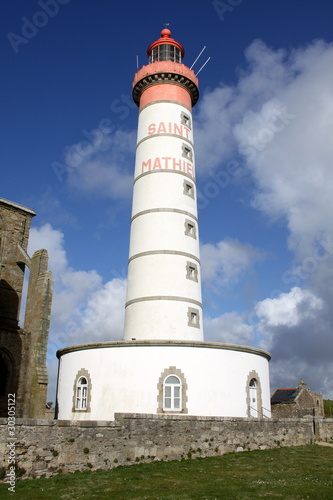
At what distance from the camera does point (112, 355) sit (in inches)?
683

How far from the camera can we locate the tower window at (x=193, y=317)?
20.4 meters

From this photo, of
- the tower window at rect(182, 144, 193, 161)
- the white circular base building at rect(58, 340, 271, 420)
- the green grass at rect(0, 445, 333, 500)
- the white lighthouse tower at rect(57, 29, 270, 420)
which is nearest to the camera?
the green grass at rect(0, 445, 333, 500)

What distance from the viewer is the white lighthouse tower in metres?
16.9

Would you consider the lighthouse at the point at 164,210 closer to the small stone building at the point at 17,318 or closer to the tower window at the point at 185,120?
the tower window at the point at 185,120

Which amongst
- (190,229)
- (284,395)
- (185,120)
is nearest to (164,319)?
(190,229)

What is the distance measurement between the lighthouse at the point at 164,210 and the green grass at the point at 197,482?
751 cm

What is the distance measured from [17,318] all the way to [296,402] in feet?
69.4

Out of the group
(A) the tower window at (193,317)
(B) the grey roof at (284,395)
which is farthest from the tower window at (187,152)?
(B) the grey roof at (284,395)

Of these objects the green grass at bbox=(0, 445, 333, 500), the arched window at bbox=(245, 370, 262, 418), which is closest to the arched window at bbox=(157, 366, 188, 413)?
the green grass at bbox=(0, 445, 333, 500)

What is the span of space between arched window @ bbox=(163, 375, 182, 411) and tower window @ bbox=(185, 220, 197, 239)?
765 centimetres

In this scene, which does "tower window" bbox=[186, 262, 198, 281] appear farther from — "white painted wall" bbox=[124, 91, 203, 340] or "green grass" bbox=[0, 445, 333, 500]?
"green grass" bbox=[0, 445, 333, 500]

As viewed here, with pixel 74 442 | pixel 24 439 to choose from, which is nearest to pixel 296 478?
pixel 74 442

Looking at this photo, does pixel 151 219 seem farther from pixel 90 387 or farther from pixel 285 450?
pixel 285 450

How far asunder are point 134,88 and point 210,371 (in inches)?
650
